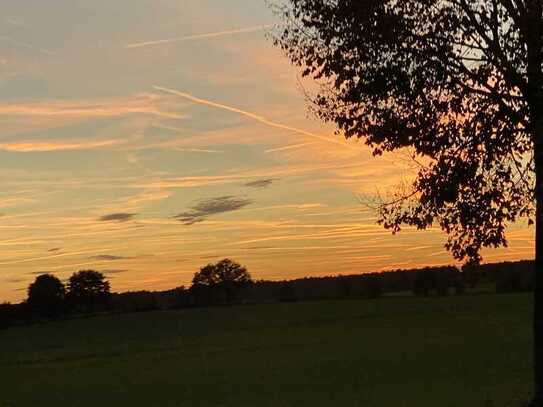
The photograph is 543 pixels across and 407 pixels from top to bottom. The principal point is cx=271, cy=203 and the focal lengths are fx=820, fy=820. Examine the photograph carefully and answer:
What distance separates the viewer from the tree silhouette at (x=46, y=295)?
117 meters

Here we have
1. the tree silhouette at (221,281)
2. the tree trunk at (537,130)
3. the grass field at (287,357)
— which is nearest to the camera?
the tree trunk at (537,130)

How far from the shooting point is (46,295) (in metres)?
120

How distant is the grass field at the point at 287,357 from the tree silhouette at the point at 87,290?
1630cm

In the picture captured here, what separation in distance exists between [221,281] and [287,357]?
97333 millimetres

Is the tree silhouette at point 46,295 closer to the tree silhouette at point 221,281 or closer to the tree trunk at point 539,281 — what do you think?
the tree silhouette at point 221,281

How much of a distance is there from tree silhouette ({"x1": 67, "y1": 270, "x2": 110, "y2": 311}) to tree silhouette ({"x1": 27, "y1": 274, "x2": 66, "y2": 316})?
1.72 metres

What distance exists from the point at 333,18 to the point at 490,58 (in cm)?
384

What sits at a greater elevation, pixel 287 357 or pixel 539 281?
pixel 539 281

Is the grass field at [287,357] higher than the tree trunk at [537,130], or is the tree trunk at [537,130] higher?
the tree trunk at [537,130]

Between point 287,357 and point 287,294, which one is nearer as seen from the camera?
point 287,357

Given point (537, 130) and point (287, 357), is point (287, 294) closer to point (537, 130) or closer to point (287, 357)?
point (287, 357)

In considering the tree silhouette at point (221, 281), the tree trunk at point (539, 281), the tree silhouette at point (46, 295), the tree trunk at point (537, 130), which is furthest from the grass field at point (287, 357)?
the tree silhouette at point (221, 281)

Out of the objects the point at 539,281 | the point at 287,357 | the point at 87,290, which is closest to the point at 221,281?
the point at 87,290

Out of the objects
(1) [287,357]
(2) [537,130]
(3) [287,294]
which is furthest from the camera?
(3) [287,294]
